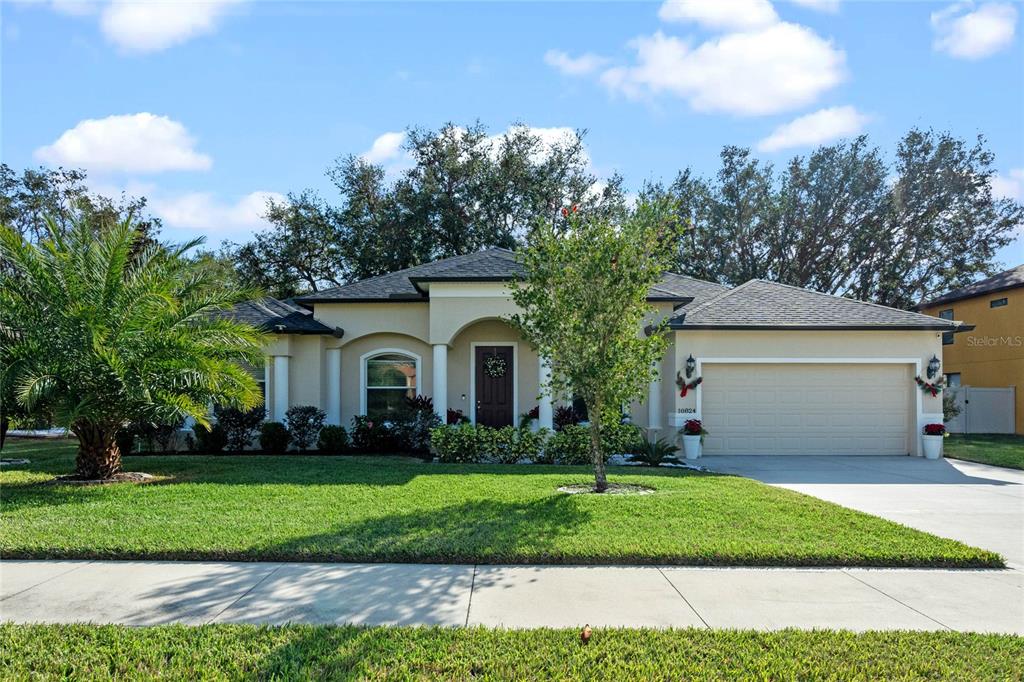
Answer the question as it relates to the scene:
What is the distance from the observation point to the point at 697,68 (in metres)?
11.8

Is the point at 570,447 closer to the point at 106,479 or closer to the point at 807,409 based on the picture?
the point at 807,409

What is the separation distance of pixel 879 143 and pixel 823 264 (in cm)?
555

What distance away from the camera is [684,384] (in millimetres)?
14031

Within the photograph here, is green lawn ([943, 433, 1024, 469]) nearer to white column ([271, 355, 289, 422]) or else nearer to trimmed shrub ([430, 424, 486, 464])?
trimmed shrub ([430, 424, 486, 464])

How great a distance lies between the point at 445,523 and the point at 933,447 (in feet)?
40.0

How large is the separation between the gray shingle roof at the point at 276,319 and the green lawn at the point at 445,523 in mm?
4916

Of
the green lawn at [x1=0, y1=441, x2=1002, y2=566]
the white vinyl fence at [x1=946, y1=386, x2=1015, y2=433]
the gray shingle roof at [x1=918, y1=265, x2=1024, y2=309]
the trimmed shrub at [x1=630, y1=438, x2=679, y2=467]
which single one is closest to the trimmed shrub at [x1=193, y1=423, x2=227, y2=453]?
the green lawn at [x1=0, y1=441, x2=1002, y2=566]

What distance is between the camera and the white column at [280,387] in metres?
14.9

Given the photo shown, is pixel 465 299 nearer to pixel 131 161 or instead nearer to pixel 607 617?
pixel 607 617

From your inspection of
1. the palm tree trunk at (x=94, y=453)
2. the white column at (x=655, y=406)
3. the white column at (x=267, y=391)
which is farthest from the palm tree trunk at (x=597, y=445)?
the white column at (x=267, y=391)

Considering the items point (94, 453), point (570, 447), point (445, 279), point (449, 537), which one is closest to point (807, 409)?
point (570, 447)

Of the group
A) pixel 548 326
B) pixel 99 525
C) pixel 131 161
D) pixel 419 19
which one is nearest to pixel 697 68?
pixel 419 19

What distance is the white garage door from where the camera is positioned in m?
14.3

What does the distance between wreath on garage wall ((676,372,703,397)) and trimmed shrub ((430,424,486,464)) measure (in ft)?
15.1
